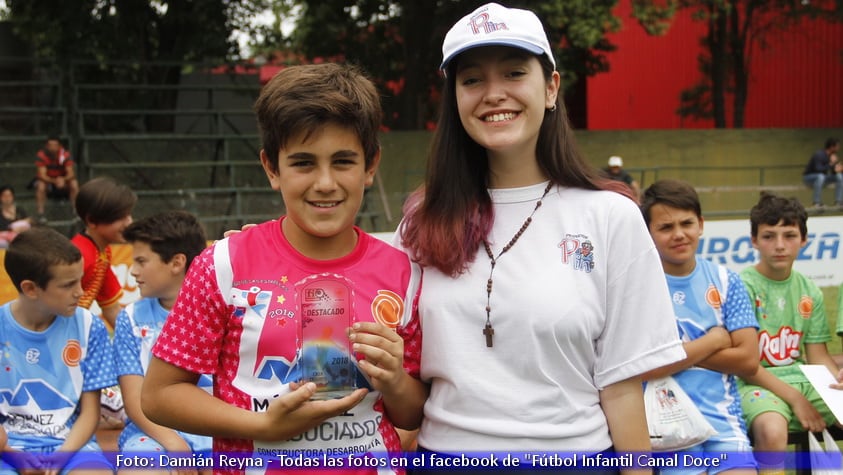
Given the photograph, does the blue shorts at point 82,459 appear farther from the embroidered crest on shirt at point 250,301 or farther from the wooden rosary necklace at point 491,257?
the wooden rosary necklace at point 491,257

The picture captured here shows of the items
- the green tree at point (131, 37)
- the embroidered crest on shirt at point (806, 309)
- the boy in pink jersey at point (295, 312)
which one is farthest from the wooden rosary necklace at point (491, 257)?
the green tree at point (131, 37)

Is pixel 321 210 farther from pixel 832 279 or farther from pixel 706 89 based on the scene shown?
pixel 706 89

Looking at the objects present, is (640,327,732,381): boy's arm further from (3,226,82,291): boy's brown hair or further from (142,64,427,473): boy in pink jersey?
(3,226,82,291): boy's brown hair

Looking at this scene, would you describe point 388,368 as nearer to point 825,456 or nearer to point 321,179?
point 321,179

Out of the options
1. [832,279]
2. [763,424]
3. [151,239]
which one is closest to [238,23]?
[832,279]

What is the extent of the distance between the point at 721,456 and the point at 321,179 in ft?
7.17

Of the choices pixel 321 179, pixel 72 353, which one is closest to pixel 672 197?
pixel 321 179

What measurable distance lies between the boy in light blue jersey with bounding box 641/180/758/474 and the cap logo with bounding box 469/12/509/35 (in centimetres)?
169

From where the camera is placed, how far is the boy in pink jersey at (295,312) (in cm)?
211

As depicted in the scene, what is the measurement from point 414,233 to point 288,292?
0.45m

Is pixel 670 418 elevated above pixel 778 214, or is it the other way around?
pixel 778 214

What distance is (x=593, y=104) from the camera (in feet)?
99.6

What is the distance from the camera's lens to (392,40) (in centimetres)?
2136

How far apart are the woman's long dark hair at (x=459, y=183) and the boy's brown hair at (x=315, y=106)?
258 millimetres
